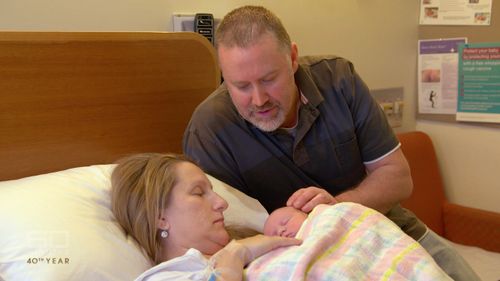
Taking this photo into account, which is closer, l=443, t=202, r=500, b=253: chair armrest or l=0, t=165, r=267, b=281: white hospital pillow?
l=0, t=165, r=267, b=281: white hospital pillow

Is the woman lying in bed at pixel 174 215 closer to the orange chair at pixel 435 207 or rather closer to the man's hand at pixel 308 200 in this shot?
the man's hand at pixel 308 200

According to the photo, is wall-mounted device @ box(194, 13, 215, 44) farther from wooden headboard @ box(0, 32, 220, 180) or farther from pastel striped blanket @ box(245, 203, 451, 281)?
pastel striped blanket @ box(245, 203, 451, 281)

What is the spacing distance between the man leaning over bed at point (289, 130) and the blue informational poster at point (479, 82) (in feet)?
3.80

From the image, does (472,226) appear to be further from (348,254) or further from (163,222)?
(163,222)

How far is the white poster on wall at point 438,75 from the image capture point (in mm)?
2639

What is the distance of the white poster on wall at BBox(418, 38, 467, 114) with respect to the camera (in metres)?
2.64

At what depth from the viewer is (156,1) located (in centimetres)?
180

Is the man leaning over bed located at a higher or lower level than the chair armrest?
higher

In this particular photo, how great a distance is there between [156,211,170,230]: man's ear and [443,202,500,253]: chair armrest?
1.85m

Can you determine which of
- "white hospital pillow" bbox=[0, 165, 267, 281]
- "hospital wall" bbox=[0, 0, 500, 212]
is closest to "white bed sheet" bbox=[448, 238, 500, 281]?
"hospital wall" bbox=[0, 0, 500, 212]

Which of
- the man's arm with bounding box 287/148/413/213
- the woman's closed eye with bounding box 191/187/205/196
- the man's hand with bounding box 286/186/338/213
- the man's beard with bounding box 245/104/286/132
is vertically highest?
the man's beard with bounding box 245/104/286/132

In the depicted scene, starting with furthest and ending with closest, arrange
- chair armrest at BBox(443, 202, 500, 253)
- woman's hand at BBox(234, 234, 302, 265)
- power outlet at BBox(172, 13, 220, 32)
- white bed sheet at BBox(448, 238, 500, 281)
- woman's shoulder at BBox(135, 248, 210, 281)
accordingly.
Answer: chair armrest at BBox(443, 202, 500, 253) → white bed sheet at BBox(448, 238, 500, 281) → power outlet at BBox(172, 13, 220, 32) → woman's hand at BBox(234, 234, 302, 265) → woman's shoulder at BBox(135, 248, 210, 281)

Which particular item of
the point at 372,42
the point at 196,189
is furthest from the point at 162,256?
the point at 372,42

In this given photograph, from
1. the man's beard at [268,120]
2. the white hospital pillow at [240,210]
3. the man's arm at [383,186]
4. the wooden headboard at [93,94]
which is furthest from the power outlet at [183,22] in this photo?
the man's arm at [383,186]
